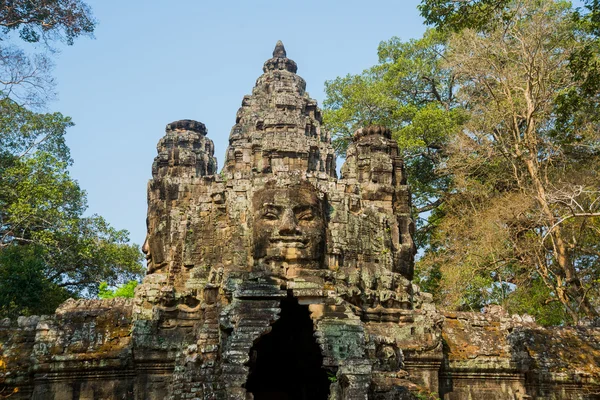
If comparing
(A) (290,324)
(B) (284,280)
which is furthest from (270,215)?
(A) (290,324)

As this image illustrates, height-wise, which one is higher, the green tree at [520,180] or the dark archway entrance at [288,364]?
the green tree at [520,180]

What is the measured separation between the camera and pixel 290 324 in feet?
36.5

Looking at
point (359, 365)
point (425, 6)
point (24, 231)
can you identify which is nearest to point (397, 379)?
point (359, 365)

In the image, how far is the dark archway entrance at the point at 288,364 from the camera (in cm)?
1105

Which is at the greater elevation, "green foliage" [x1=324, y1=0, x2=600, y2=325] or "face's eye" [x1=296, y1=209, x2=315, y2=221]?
"green foliage" [x1=324, y1=0, x2=600, y2=325]

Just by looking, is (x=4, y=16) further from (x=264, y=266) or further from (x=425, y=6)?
(x=425, y=6)

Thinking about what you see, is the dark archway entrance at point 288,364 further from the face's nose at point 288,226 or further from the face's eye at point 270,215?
the face's eye at point 270,215

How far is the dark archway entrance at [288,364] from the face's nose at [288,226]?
156cm

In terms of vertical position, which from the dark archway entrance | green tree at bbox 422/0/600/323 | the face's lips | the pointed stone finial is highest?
the pointed stone finial

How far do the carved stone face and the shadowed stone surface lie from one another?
0.02 meters

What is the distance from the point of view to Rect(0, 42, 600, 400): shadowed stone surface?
9.02m

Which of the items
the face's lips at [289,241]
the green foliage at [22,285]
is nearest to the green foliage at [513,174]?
the face's lips at [289,241]

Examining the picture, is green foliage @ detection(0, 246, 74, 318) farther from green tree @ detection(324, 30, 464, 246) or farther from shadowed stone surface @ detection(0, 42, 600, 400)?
green tree @ detection(324, 30, 464, 246)

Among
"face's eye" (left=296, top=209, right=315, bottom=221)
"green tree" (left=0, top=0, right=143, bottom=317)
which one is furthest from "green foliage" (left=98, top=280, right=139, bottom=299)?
"face's eye" (left=296, top=209, right=315, bottom=221)
